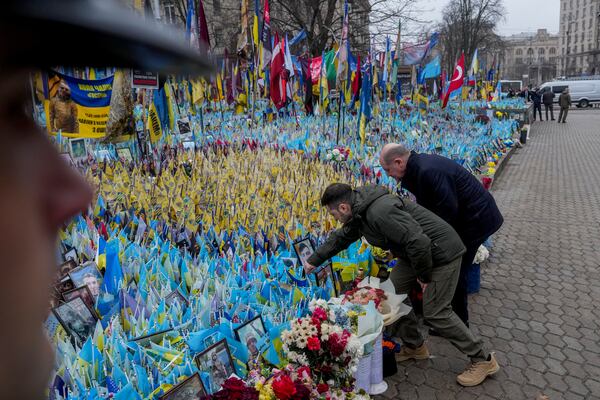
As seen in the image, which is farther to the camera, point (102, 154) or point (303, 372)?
point (102, 154)

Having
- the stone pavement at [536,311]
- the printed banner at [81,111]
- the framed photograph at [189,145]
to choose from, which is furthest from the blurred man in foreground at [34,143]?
the framed photograph at [189,145]

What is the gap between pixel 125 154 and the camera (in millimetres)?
7500

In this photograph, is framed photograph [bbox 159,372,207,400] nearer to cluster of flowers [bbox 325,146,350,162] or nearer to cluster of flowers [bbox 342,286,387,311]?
cluster of flowers [bbox 342,286,387,311]

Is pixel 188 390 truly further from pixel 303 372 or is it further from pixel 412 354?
pixel 412 354

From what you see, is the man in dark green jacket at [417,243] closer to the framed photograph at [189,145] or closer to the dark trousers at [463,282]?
the dark trousers at [463,282]

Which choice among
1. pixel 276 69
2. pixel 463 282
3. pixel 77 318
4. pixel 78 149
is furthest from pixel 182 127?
pixel 463 282

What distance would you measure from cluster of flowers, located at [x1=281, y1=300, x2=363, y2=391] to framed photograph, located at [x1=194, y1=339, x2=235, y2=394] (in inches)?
13.0

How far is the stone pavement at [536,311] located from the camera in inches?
135

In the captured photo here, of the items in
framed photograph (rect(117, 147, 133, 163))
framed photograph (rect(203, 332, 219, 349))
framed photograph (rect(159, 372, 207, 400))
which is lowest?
framed photograph (rect(159, 372, 207, 400))

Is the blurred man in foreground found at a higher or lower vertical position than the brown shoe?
higher

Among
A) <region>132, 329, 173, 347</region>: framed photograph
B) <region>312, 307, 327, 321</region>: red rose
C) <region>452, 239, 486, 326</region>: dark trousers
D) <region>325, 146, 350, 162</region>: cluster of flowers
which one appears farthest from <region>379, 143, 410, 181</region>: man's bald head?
<region>325, 146, 350, 162</region>: cluster of flowers

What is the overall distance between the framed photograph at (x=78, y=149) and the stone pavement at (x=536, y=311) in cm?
461

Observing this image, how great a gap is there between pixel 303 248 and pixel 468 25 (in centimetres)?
3446

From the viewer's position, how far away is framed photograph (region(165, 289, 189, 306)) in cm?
300
